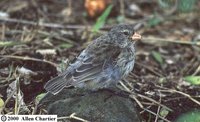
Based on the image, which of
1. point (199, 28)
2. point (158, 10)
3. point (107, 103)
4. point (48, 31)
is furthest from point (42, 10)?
point (107, 103)

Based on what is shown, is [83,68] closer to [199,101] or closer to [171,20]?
[199,101]

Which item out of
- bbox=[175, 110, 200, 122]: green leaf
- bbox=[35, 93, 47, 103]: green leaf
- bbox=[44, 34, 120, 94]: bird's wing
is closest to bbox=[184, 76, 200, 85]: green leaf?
bbox=[175, 110, 200, 122]: green leaf

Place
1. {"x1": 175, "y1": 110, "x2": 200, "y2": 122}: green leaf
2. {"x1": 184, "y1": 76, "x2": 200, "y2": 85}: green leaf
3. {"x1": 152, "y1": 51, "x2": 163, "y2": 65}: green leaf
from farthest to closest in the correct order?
{"x1": 152, "y1": 51, "x2": 163, "y2": 65}: green leaf → {"x1": 184, "y1": 76, "x2": 200, "y2": 85}: green leaf → {"x1": 175, "y1": 110, "x2": 200, "y2": 122}: green leaf

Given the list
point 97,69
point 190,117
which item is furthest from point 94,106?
point 190,117

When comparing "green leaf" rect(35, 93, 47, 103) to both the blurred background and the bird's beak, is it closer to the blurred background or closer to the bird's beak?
the blurred background

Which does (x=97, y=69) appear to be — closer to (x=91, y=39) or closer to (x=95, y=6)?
(x=91, y=39)

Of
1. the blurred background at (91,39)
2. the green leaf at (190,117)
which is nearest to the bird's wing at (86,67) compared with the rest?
the blurred background at (91,39)

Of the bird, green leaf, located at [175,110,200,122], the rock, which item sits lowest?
green leaf, located at [175,110,200,122]
